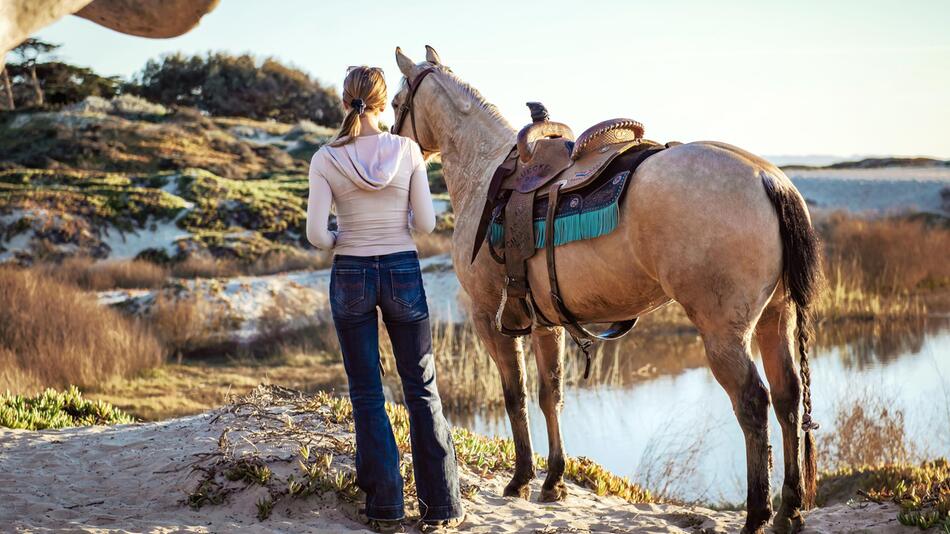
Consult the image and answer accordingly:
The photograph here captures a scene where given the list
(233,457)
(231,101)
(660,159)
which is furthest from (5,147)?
(660,159)

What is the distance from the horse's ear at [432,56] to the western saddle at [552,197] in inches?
36.0

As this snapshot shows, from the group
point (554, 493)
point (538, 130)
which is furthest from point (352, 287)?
point (554, 493)

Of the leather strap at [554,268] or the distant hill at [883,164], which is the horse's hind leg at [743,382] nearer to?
the leather strap at [554,268]

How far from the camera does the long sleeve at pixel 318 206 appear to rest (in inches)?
157

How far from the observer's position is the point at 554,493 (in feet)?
16.5

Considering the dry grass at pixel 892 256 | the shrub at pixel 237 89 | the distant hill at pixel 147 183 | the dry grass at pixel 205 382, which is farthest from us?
the shrub at pixel 237 89

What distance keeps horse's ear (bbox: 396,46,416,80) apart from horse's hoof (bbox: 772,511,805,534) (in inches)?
128

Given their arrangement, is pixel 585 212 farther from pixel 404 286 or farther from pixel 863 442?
pixel 863 442

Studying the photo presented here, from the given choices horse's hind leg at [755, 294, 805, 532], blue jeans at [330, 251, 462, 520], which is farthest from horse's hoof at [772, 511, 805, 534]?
blue jeans at [330, 251, 462, 520]

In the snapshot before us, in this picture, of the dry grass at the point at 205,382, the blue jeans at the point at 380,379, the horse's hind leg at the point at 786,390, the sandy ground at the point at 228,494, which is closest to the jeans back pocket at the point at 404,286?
the blue jeans at the point at 380,379

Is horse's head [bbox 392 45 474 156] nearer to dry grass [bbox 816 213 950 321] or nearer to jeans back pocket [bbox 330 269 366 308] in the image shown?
jeans back pocket [bbox 330 269 366 308]

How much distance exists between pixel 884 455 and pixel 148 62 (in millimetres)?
36478

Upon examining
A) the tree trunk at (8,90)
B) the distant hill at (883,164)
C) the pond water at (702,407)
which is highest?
the tree trunk at (8,90)

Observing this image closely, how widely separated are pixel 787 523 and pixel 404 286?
206 cm
